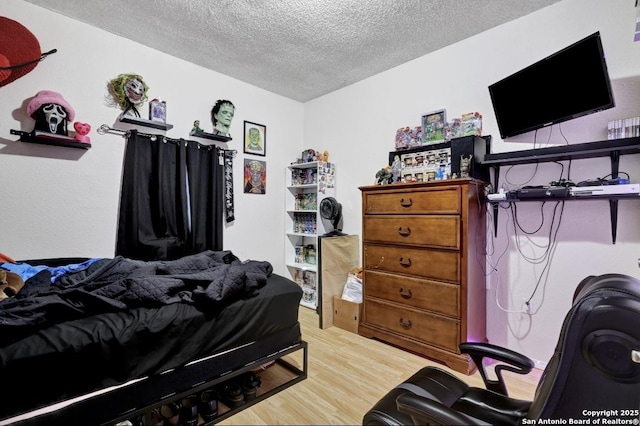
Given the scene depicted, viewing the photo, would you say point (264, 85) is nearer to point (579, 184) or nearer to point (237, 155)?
point (237, 155)

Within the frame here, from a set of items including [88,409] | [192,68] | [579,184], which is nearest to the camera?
[88,409]

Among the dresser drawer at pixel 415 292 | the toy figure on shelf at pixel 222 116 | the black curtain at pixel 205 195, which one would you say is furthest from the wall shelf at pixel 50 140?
the dresser drawer at pixel 415 292

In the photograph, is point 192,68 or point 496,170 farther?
point 192,68

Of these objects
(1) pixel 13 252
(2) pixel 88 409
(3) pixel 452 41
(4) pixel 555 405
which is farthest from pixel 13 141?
(3) pixel 452 41

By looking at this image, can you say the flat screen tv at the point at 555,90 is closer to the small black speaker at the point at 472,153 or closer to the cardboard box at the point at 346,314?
the small black speaker at the point at 472,153

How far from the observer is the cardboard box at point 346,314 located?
276 cm

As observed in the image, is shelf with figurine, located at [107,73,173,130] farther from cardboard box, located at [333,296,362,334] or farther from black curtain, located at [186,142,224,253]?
cardboard box, located at [333,296,362,334]

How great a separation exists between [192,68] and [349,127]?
1831 millimetres

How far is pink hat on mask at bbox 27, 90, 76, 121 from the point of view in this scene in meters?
2.08

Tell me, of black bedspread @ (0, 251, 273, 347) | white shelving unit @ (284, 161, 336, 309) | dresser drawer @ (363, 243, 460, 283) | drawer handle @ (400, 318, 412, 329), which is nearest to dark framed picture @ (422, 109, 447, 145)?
dresser drawer @ (363, 243, 460, 283)

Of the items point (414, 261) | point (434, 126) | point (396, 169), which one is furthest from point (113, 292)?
point (434, 126)

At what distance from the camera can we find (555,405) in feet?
2.34

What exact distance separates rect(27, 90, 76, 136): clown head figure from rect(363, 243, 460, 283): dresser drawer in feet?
8.74

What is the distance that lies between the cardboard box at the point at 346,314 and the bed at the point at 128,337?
0.91 m
